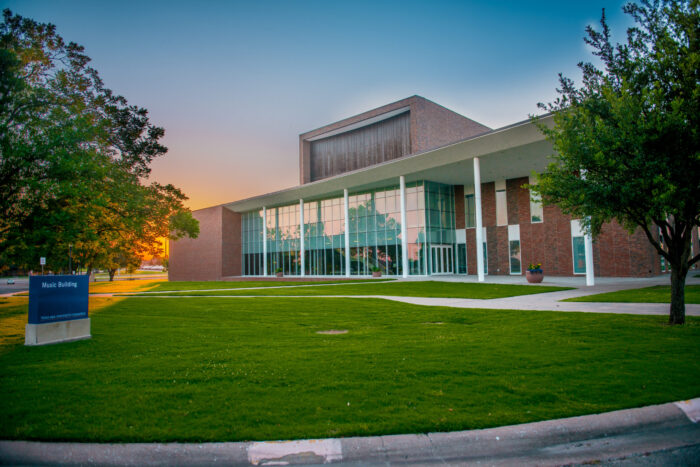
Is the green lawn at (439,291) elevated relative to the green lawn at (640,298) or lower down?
lower down

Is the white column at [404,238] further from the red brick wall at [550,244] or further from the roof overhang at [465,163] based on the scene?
the red brick wall at [550,244]

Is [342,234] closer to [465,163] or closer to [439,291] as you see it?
[465,163]

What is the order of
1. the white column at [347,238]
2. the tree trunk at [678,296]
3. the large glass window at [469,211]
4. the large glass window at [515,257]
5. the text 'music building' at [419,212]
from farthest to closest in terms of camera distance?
the white column at [347,238], the large glass window at [469,211], the large glass window at [515,257], the text 'music building' at [419,212], the tree trunk at [678,296]

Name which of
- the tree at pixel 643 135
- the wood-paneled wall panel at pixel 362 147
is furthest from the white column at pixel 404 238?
the tree at pixel 643 135

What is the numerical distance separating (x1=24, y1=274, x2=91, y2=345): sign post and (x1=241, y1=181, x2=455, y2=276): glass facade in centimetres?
2960

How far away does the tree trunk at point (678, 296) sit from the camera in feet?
33.2

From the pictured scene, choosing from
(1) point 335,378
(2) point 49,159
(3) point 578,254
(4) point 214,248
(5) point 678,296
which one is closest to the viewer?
(1) point 335,378

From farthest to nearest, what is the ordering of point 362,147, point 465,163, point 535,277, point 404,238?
point 362,147 → point 404,238 → point 465,163 → point 535,277

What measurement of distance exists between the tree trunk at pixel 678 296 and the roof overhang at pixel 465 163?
45.2 feet

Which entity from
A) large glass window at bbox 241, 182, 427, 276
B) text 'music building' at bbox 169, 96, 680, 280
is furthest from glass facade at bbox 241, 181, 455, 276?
text 'music building' at bbox 169, 96, 680, 280

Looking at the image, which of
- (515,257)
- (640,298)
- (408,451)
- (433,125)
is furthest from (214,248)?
(408,451)

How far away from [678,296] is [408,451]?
955 centimetres

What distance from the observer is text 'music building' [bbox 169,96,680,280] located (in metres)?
30.1

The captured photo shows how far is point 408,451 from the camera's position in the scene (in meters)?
4.06
